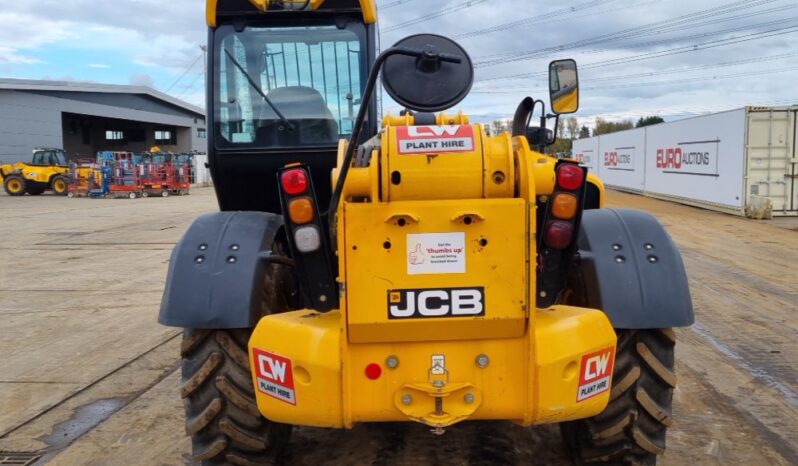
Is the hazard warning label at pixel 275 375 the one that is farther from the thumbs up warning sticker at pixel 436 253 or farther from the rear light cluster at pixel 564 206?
the rear light cluster at pixel 564 206

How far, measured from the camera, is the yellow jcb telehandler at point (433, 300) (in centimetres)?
281

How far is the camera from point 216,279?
324cm

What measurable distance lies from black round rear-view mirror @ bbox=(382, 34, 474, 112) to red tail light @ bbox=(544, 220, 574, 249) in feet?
2.19

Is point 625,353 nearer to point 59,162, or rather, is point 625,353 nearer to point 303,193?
point 303,193

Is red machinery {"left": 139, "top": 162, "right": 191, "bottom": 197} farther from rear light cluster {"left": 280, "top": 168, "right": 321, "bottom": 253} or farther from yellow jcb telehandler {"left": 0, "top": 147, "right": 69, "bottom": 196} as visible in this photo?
rear light cluster {"left": 280, "top": 168, "right": 321, "bottom": 253}

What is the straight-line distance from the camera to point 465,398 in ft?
9.42

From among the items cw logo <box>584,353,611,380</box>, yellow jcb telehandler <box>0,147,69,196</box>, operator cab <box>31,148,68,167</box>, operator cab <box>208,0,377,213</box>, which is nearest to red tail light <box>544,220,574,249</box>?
cw logo <box>584,353,611,380</box>

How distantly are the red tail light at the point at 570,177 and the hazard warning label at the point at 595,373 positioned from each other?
69cm

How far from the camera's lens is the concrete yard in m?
4.07

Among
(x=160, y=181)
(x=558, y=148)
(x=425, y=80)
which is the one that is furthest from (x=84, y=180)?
(x=425, y=80)

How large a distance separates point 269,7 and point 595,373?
3173 mm

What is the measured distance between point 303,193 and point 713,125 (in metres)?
20.0

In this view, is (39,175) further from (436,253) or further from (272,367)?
(436,253)

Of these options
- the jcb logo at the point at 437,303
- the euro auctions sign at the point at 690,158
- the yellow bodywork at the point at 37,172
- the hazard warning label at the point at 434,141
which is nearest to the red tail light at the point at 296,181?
the hazard warning label at the point at 434,141
